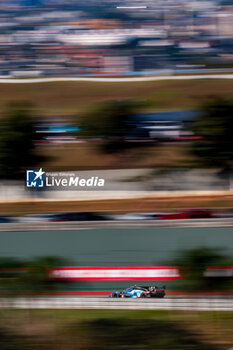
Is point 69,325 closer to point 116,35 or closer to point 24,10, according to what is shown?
point 116,35

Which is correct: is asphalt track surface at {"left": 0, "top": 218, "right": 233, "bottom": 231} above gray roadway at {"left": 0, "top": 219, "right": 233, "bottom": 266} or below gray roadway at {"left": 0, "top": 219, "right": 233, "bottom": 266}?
above

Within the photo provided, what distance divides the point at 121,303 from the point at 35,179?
6.16 m

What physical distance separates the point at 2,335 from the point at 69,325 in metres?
0.50

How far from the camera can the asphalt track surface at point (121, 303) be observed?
3068 millimetres

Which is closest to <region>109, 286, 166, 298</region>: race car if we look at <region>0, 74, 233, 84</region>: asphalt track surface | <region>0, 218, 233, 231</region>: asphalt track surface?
<region>0, 218, 233, 231</region>: asphalt track surface

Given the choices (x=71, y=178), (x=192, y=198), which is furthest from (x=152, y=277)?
(x=71, y=178)

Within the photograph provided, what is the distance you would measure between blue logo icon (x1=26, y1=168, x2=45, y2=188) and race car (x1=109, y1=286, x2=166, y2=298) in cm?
529

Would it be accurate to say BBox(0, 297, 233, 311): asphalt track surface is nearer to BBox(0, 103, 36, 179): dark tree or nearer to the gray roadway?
the gray roadway

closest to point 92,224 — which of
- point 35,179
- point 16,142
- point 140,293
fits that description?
point 35,179

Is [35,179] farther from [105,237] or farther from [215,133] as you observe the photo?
[215,133]

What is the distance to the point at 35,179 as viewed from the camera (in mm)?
9594

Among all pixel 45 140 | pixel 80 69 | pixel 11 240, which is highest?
pixel 80 69

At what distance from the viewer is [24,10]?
17656 millimetres

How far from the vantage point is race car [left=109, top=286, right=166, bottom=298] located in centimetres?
410
